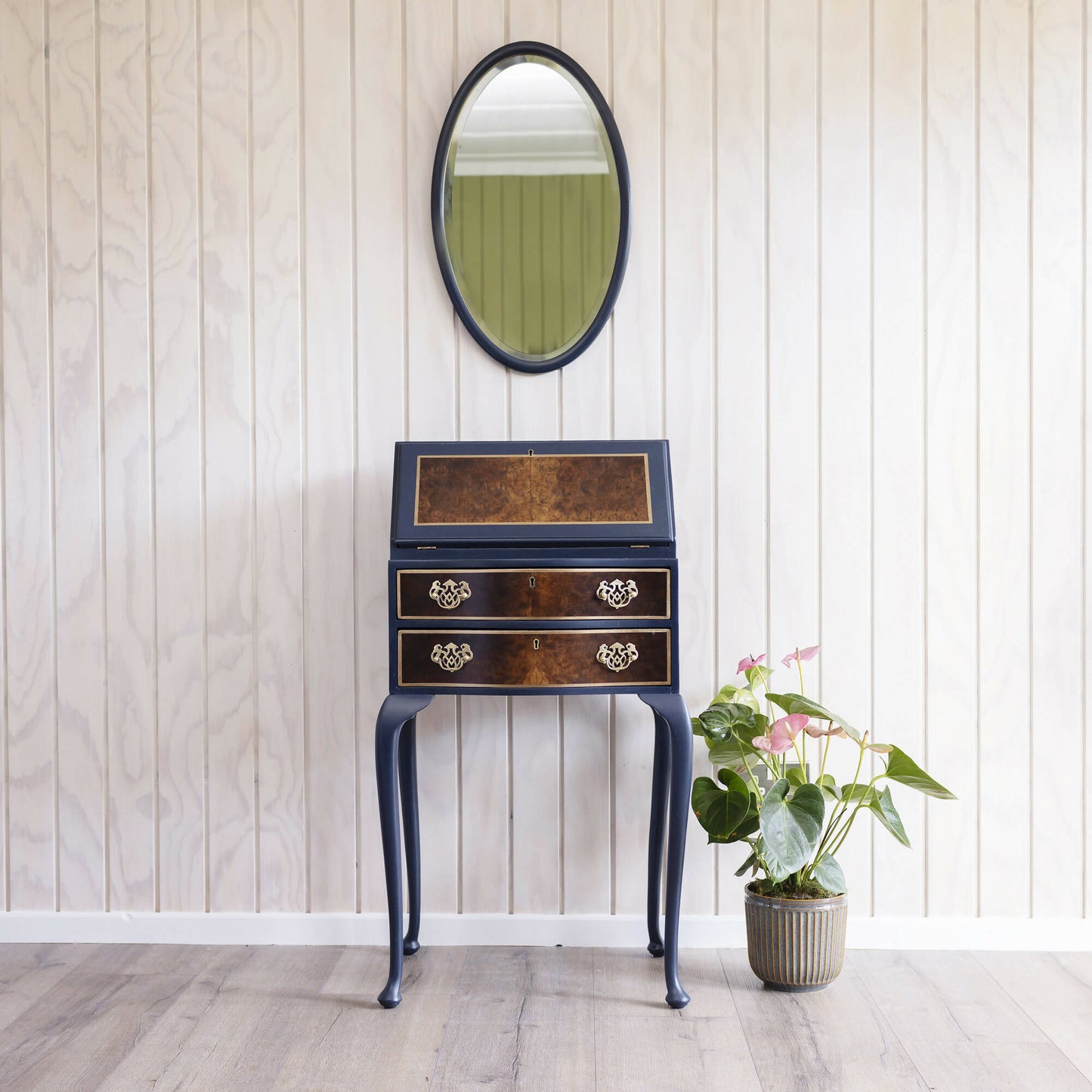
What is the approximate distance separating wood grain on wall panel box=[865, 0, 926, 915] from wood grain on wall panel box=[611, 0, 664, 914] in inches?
19.5

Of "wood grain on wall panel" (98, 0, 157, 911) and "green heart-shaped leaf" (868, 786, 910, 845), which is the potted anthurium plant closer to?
"green heart-shaped leaf" (868, 786, 910, 845)

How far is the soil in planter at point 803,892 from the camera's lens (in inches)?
69.5

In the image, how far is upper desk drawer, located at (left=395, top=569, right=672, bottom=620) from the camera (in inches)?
66.2

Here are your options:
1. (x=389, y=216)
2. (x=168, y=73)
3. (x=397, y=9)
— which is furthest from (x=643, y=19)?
(x=168, y=73)

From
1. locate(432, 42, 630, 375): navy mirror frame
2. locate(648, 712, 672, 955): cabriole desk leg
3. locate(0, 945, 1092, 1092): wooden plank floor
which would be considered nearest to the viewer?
locate(0, 945, 1092, 1092): wooden plank floor

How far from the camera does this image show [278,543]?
2.05m

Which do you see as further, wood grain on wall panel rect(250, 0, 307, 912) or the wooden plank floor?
wood grain on wall panel rect(250, 0, 307, 912)

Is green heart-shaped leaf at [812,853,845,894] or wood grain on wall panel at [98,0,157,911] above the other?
wood grain on wall panel at [98,0,157,911]

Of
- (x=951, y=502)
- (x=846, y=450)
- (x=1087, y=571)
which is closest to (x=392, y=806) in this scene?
(x=846, y=450)

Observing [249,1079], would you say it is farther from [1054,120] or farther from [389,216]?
[1054,120]

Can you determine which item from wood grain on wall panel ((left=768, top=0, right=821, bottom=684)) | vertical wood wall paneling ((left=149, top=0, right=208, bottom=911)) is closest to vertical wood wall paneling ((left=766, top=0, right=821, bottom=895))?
wood grain on wall panel ((left=768, top=0, right=821, bottom=684))

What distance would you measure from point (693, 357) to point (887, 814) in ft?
3.44

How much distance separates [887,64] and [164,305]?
1735 mm

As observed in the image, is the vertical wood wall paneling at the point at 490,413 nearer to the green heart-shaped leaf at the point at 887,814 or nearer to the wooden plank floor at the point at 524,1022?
the wooden plank floor at the point at 524,1022
